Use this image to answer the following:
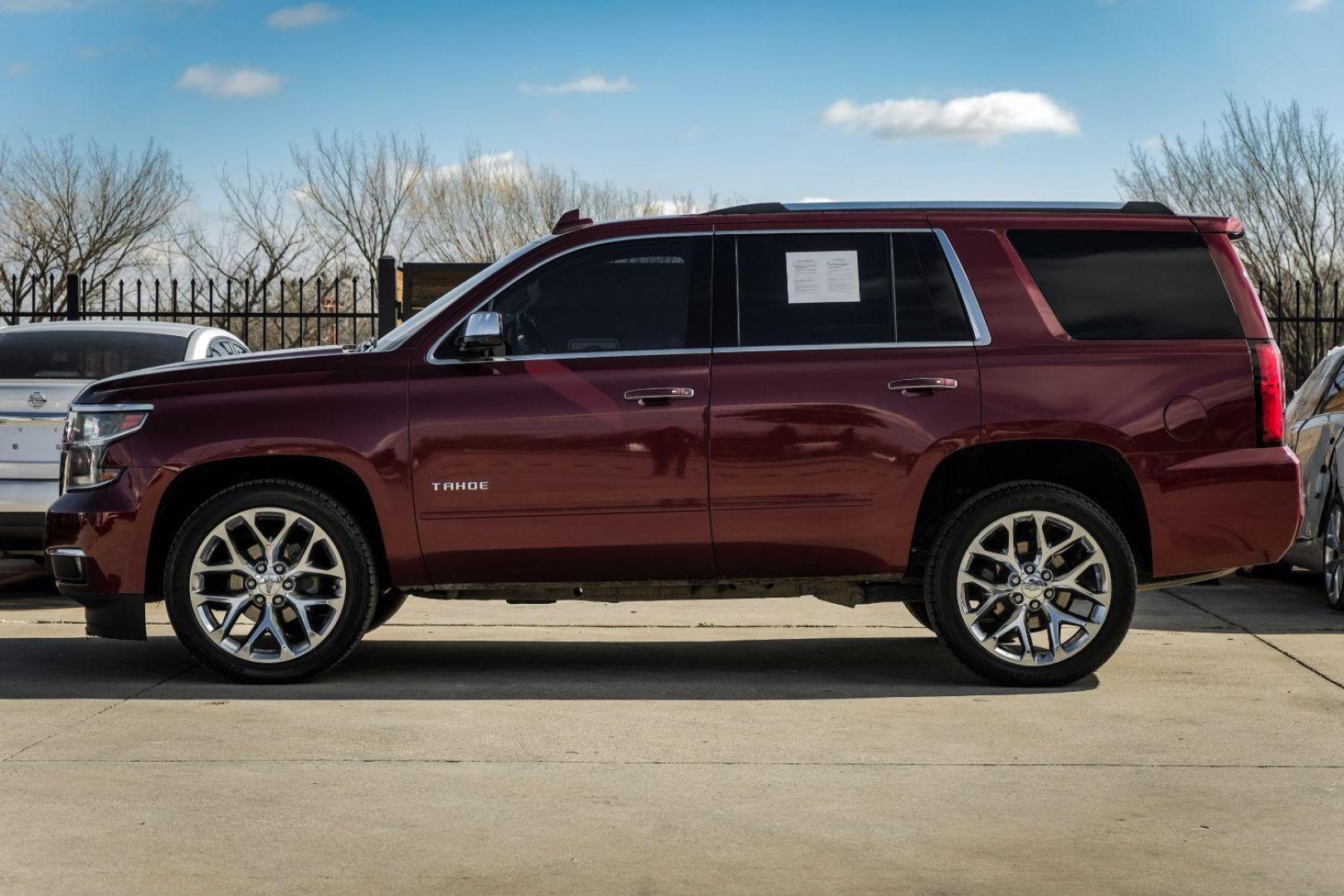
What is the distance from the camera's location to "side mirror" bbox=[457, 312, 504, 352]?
21.7 feet

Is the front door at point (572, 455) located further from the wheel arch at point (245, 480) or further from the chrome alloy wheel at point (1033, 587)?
the chrome alloy wheel at point (1033, 587)

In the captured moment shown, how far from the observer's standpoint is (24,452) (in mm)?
9305

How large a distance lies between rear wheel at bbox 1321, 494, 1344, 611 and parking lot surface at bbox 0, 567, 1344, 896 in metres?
1.44

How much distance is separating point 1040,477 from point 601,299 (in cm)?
204

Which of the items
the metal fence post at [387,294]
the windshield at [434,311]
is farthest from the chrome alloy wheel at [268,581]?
the metal fence post at [387,294]

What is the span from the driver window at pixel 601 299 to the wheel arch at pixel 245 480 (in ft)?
3.05

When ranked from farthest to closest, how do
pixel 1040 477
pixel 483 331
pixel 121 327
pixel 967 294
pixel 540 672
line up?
pixel 121 327, pixel 540 672, pixel 1040 477, pixel 967 294, pixel 483 331

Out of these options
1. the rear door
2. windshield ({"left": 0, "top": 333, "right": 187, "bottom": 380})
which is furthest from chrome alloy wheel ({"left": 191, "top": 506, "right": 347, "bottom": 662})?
windshield ({"left": 0, "top": 333, "right": 187, "bottom": 380})

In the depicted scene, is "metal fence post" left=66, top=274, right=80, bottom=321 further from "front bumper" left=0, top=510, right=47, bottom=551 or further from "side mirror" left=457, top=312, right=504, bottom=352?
"side mirror" left=457, top=312, right=504, bottom=352

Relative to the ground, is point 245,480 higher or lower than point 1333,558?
higher

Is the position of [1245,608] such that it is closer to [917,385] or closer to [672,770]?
[917,385]

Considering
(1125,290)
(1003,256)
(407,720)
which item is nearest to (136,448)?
(407,720)

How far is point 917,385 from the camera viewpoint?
22.0ft

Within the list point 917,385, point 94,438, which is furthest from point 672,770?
point 94,438
